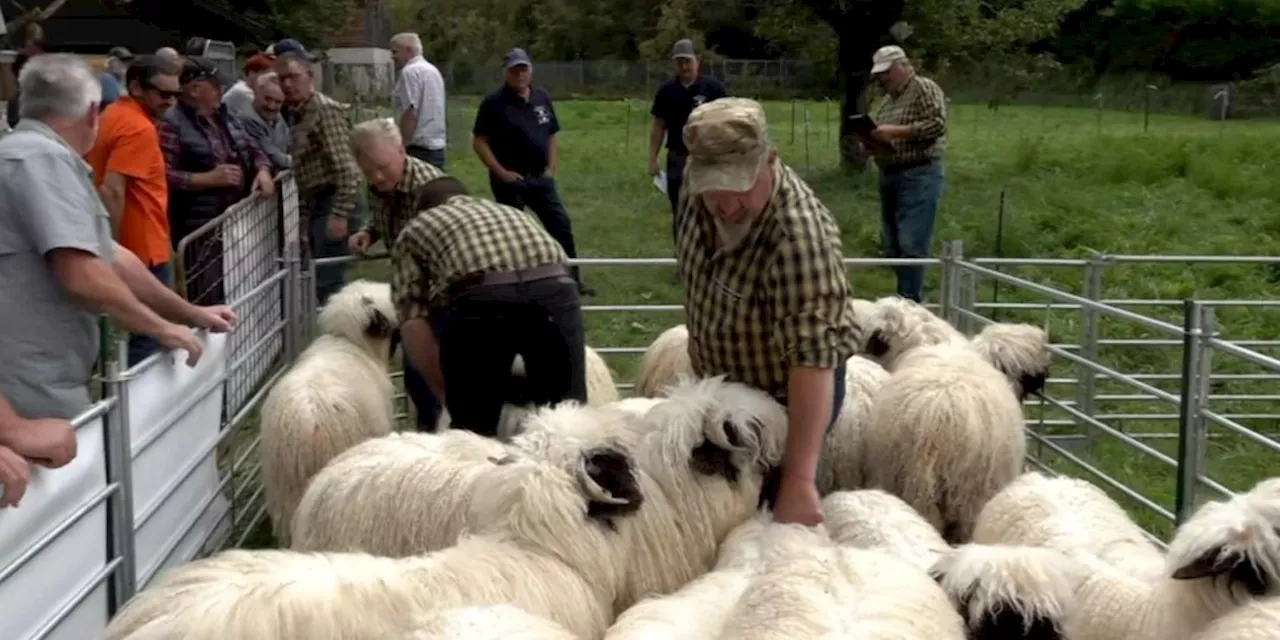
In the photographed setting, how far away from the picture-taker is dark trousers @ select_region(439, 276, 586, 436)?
480cm

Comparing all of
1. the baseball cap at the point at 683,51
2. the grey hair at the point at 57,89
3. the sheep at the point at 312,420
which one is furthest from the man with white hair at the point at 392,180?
the baseball cap at the point at 683,51

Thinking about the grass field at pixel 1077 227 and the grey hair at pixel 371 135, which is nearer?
the grey hair at pixel 371 135

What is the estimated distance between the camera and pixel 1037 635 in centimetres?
340

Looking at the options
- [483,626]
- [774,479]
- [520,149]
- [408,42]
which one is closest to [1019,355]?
[774,479]

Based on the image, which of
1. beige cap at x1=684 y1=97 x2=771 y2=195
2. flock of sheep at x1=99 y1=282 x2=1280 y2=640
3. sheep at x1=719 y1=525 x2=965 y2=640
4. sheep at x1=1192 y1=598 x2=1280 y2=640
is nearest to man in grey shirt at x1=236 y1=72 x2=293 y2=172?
flock of sheep at x1=99 y1=282 x2=1280 y2=640

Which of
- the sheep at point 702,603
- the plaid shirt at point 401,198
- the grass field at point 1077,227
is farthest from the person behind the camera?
the grass field at point 1077,227

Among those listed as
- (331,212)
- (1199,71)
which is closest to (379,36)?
(1199,71)

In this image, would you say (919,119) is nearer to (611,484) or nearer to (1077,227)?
(611,484)

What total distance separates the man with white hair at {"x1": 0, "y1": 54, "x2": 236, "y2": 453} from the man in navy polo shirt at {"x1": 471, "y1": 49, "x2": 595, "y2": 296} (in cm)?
613

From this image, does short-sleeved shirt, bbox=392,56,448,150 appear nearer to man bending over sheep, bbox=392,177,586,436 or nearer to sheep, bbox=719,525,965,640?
man bending over sheep, bbox=392,177,586,436

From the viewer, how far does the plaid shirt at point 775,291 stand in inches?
147

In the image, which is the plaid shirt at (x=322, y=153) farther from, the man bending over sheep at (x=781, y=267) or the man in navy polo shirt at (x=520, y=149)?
the man bending over sheep at (x=781, y=267)

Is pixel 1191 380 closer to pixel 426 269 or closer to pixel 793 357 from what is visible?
pixel 793 357

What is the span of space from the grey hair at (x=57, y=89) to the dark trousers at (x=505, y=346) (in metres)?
1.37
